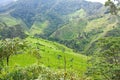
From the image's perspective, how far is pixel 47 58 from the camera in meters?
185

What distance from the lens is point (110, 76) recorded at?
246 ft

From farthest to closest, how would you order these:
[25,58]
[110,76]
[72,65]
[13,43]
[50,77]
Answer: [72,65] → [25,58] → [110,76] → [13,43] → [50,77]

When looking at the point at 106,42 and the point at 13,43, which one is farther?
the point at 106,42

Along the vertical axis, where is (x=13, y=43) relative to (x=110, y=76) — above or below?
above

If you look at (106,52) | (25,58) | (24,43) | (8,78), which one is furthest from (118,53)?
(25,58)

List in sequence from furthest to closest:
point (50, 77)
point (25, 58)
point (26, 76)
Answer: point (25, 58), point (26, 76), point (50, 77)

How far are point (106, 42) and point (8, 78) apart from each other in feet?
102

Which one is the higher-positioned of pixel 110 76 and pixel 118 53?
pixel 118 53

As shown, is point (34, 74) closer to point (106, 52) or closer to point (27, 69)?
point (27, 69)

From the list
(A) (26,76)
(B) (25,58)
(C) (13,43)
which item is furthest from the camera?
(B) (25,58)

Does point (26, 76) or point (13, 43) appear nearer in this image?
point (26, 76)

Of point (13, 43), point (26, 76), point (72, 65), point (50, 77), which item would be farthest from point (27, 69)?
point (72, 65)

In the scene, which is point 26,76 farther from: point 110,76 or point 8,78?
point 110,76

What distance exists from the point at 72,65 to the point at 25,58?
1185 inches
